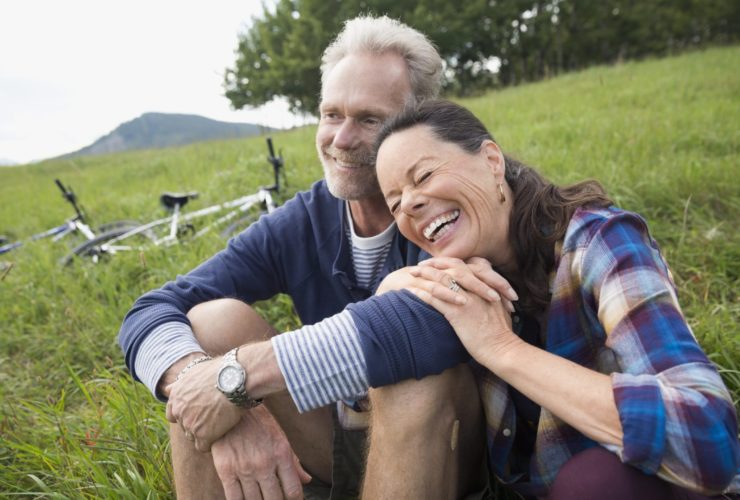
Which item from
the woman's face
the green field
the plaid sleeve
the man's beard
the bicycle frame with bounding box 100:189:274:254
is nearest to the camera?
the plaid sleeve

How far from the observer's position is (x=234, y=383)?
56.1 inches

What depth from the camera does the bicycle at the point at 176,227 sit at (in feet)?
13.8

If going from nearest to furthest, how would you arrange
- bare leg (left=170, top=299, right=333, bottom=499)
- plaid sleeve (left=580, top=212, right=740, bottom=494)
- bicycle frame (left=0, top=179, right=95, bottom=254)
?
plaid sleeve (left=580, top=212, right=740, bottom=494)
bare leg (left=170, top=299, right=333, bottom=499)
bicycle frame (left=0, top=179, right=95, bottom=254)

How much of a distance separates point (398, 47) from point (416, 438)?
1760mm

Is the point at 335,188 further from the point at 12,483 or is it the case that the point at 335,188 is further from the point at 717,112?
the point at 717,112

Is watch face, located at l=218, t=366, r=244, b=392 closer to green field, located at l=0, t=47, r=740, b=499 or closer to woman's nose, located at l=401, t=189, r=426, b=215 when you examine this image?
green field, located at l=0, t=47, r=740, b=499

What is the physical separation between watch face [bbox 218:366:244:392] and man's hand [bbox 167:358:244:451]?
0.03m

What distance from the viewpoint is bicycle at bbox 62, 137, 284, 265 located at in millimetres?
4203

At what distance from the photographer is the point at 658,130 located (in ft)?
16.2

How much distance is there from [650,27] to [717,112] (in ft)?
101

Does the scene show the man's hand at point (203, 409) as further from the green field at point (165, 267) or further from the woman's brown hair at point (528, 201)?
the woman's brown hair at point (528, 201)

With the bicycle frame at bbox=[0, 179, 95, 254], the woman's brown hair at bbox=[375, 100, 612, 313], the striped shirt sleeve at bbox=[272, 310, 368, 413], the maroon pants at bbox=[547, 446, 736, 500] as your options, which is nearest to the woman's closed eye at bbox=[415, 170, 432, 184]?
the woman's brown hair at bbox=[375, 100, 612, 313]

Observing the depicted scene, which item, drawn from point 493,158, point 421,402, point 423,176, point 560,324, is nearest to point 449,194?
point 423,176

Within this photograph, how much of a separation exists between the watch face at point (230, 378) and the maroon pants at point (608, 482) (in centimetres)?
92
